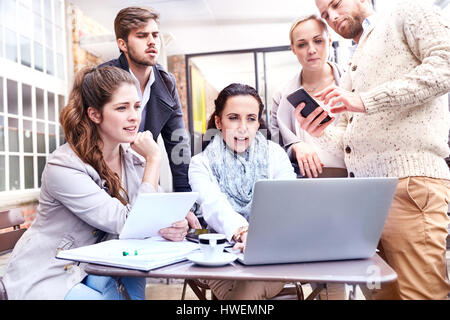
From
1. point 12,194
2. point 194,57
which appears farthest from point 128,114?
point 12,194

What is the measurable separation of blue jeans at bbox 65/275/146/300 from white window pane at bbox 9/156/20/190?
1984 millimetres

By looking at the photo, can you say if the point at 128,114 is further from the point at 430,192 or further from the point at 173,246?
the point at 430,192

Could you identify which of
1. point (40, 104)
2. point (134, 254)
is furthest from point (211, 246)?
point (40, 104)

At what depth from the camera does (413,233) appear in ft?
→ 3.40

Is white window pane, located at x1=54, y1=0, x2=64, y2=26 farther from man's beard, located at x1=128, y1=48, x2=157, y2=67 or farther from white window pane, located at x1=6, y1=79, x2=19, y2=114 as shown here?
man's beard, located at x1=128, y1=48, x2=157, y2=67

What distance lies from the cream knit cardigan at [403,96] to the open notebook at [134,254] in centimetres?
62

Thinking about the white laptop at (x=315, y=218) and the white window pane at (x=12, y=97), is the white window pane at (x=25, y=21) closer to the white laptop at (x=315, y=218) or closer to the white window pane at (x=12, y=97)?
the white window pane at (x=12, y=97)

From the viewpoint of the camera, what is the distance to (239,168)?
1.40 meters

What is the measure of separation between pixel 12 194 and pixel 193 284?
6.45 ft

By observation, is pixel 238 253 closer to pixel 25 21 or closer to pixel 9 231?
pixel 9 231

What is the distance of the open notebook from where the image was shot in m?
0.73

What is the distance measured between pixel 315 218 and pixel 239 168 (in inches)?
27.5

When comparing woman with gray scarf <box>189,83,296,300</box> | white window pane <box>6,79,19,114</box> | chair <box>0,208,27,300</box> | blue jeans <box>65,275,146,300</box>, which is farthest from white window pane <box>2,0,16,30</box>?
blue jeans <box>65,275,146,300</box>

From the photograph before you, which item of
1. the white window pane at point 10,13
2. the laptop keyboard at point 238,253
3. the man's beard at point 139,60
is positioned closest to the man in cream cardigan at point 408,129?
the laptop keyboard at point 238,253
